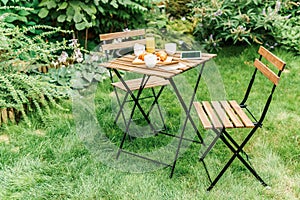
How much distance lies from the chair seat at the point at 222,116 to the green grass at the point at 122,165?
19.0 inches

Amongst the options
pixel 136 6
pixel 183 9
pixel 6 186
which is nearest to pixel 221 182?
pixel 6 186

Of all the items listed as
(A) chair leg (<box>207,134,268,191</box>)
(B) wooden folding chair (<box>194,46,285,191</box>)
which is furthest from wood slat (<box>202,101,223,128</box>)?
(A) chair leg (<box>207,134,268,191</box>)

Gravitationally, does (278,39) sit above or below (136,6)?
below

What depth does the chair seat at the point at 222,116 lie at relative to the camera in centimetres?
292

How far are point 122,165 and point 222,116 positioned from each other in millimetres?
1018

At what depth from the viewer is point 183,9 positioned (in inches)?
276

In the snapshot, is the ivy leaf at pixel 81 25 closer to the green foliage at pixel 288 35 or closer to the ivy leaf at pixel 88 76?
the ivy leaf at pixel 88 76

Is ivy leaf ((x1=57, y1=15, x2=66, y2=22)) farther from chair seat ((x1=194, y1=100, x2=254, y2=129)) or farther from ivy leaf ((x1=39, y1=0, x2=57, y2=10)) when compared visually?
chair seat ((x1=194, y1=100, x2=254, y2=129))

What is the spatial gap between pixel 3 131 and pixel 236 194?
248 centimetres

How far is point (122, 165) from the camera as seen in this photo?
3361 millimetres

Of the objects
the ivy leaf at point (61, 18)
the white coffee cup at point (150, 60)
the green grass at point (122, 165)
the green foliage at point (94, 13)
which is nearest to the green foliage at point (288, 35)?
the green grass at point (122, 165)

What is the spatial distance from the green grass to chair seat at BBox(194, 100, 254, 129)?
483 mm

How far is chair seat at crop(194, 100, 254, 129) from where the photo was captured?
9.58 ft

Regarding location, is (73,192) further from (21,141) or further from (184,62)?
(184,62)
